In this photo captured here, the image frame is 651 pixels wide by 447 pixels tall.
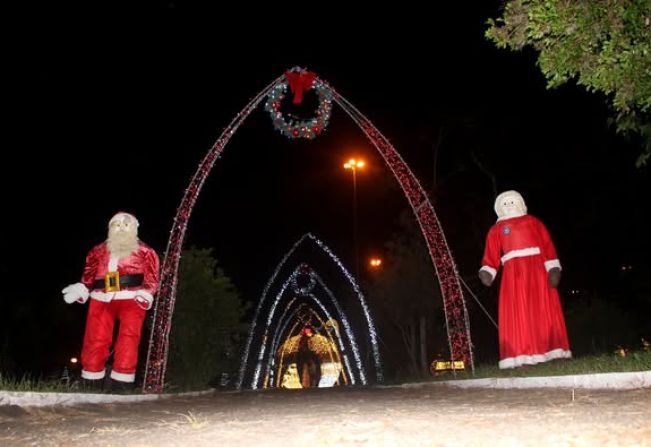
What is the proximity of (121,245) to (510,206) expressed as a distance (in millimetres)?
5846

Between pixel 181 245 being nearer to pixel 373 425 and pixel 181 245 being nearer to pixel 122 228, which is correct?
pixel 122 228

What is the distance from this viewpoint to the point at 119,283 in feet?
29.6

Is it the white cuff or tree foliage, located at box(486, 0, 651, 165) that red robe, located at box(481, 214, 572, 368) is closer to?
tree foliage, located at box(486, 0, 651, 165)

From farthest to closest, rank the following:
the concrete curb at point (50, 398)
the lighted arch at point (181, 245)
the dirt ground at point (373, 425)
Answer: the lighted arch at point (181, 245), the concrete curb at point (50, 398), the dirt ground at point (373, 425)

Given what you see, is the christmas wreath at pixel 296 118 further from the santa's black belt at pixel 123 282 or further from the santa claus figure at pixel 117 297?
the santa's black belt at pixel 123 282

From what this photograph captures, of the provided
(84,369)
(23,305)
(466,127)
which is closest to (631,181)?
(466,127)

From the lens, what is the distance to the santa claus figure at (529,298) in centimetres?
929

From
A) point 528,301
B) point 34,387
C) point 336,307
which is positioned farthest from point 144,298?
point 336,307

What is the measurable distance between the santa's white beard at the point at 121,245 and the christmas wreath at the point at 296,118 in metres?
4.18

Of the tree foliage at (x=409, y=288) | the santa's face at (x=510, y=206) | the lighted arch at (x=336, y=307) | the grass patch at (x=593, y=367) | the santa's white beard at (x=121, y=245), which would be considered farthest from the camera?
the tree foliage at (x=409, y=288)

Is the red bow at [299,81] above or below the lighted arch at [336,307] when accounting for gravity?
above

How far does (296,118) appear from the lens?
41.6 feet

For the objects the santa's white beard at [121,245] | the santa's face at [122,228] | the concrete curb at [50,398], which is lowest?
the concrete curb at [50,398]

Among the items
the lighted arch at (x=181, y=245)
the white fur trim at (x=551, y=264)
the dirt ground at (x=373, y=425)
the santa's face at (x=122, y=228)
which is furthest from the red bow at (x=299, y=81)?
the dirt ground at (x=373, y=425)
